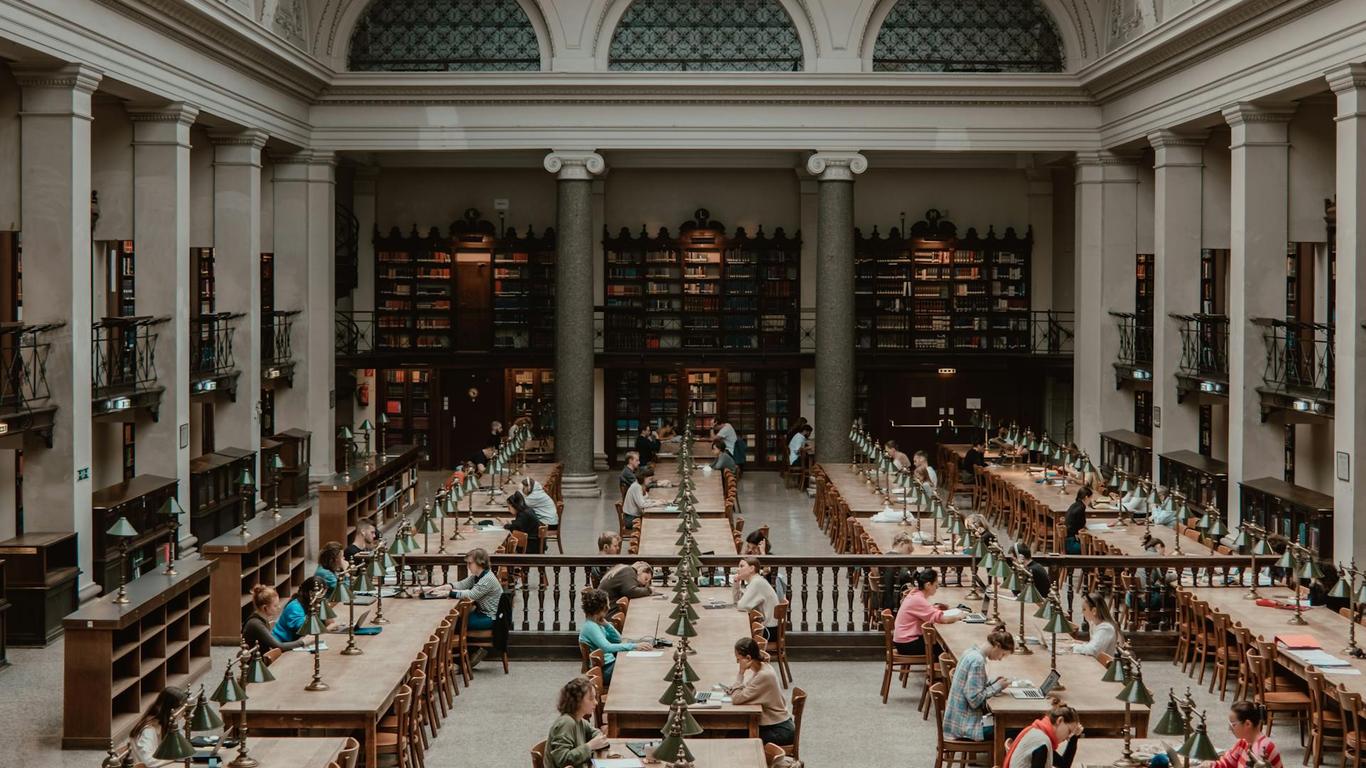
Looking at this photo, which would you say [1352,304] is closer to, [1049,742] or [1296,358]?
[1296,358]

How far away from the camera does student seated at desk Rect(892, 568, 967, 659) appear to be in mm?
10500

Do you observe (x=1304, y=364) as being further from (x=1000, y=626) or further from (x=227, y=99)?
(x=227, y=99)

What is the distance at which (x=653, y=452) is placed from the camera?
838 inches

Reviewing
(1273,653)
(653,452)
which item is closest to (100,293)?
(653,452)

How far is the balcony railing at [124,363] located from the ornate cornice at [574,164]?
7008 mm

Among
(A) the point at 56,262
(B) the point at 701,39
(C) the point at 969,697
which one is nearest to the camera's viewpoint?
(C) the point at 969,697

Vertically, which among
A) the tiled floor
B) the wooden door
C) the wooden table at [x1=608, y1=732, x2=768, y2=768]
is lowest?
the tiled floor

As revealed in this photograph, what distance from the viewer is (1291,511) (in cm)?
1437

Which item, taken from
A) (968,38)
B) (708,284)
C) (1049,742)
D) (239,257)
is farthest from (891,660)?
(708,284)

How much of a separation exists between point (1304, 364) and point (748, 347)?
35.2ft

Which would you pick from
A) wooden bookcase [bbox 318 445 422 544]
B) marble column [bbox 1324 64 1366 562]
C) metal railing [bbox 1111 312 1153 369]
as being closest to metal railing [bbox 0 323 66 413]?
wooden bookcase [bbox 318 445 422 544]

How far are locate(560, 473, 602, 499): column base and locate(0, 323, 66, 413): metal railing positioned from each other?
9.31 m

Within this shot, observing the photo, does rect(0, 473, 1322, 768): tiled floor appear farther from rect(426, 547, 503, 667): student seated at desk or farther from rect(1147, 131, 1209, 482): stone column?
rect(1147, 131, 1209, 482): stone column

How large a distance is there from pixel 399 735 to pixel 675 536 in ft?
19.0
